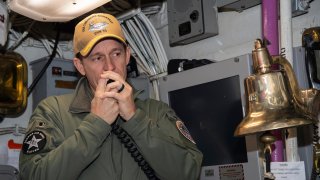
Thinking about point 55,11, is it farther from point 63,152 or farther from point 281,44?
point 281,44

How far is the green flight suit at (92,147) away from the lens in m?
1.69

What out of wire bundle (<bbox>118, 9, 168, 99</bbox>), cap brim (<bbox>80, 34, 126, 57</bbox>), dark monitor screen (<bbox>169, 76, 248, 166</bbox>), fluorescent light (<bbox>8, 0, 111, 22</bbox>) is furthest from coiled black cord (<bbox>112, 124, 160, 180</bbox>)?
wire bundle (<bbox>118, 9, 168, 99</bbox>)

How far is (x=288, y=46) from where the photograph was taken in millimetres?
1863

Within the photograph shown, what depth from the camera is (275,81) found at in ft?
4.58

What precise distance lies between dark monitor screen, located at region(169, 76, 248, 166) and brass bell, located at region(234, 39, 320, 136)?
2.48 feet

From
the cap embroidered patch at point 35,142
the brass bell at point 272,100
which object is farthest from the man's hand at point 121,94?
the brass bell at point 272,100

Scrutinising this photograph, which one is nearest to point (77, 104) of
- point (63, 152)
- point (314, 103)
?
point (63, 152)

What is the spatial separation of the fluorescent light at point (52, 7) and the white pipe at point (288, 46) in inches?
35.5

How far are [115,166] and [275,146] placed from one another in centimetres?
69

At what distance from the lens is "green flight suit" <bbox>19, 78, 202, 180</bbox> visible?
5.53ft

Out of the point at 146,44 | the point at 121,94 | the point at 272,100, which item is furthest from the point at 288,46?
the point at 146,44

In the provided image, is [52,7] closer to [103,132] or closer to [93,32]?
[93,32]

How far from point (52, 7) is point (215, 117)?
1.02 metres

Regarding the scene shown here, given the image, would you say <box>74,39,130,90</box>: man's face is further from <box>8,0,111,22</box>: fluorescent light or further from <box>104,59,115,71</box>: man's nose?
<box>8,0,111,22</box>: fluorescent light
